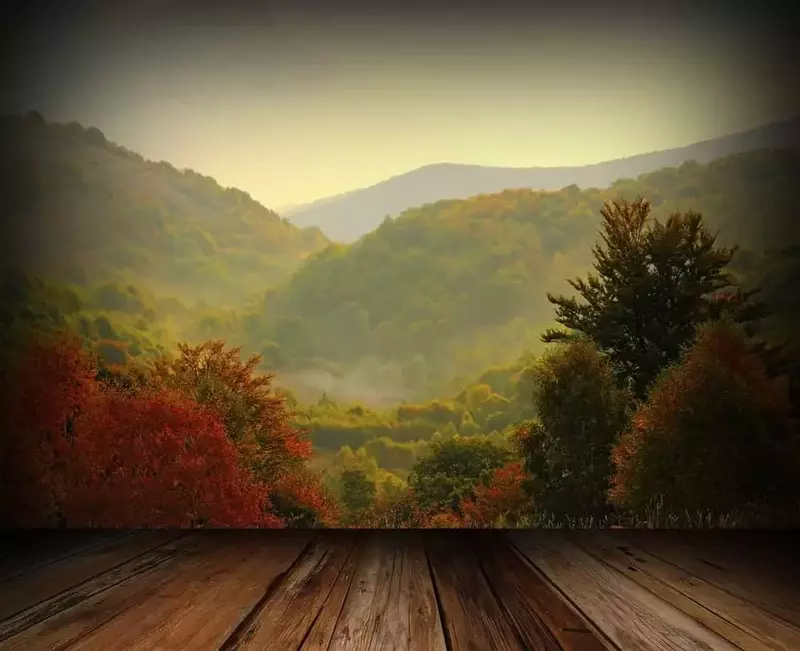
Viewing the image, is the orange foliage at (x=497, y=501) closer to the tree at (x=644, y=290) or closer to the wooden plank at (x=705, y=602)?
the wooden plank at (x=705, y=602)

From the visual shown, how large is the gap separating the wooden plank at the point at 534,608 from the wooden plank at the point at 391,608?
198mm

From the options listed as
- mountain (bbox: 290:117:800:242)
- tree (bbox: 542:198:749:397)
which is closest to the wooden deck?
tree (bbox: 542:198:749:397)

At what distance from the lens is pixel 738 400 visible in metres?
2.92

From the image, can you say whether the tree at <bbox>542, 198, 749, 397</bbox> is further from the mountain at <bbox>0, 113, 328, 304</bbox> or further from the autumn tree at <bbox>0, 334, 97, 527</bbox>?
the autumn tree at <bbox>0, 334, 97, 527</bbox>

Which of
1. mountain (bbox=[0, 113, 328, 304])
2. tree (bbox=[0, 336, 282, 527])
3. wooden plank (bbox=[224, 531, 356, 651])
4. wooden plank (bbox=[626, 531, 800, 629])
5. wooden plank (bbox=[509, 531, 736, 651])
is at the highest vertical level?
mountain (bbox=[0, 113, 328, 304])

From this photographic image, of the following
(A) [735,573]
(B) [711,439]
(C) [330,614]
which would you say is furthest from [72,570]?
(B) [711,439]

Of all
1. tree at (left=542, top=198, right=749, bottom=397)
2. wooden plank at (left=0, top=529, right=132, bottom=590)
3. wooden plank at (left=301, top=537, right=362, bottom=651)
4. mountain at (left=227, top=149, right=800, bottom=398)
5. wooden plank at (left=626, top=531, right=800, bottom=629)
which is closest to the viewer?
wooden plank at (left=301, top=537, right=362, bottom=651)

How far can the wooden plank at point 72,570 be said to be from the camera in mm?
1887

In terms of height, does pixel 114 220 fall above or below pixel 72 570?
above

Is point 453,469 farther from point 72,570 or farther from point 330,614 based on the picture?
point 72,570

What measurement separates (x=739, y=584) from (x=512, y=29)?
8.43 feet

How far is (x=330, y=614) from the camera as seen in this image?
67.2 inches

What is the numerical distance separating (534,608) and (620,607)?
234mm

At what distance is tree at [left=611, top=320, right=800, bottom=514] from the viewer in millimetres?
2906
